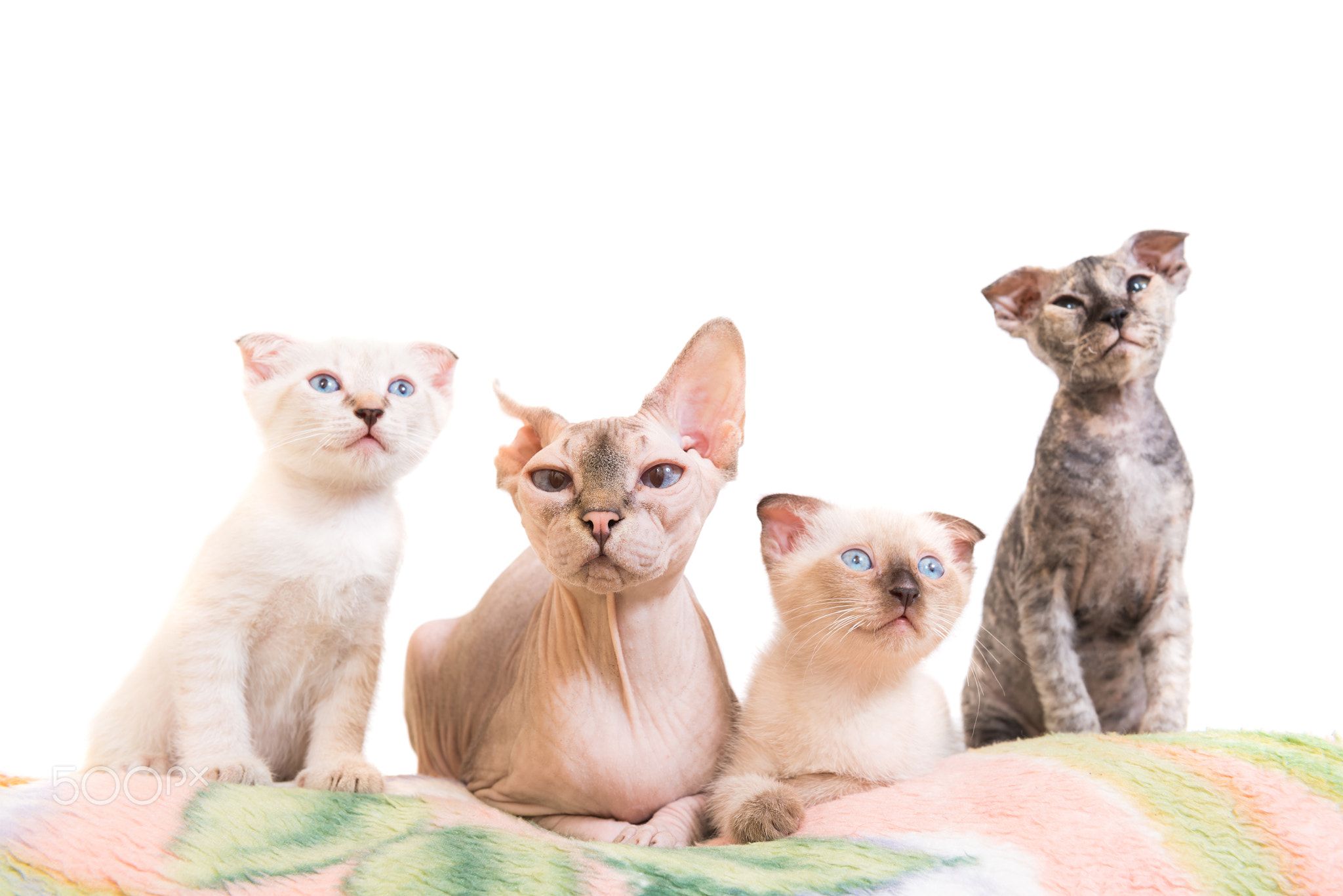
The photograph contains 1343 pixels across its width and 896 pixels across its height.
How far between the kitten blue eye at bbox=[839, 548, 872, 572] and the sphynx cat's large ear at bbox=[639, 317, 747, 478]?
201mm

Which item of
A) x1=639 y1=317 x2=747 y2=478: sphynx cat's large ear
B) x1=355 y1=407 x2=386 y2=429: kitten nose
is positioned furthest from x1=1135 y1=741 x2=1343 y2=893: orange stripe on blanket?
x1=355 y1=407 x2=386 y2=429: kitten nose

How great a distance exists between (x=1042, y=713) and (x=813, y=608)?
22.2 inches

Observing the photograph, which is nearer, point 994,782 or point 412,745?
point 994,782

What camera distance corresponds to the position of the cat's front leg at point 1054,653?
1.61 metres

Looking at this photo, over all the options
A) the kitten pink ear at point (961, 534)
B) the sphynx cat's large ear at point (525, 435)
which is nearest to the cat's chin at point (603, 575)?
the sphynx cat's large ear at point (525, 435)

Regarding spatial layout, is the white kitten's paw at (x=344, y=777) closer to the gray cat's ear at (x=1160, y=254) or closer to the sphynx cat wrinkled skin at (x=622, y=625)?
the sphynx cat wrinkled skin at (x=622, y=625)

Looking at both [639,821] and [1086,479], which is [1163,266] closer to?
[1086,479]

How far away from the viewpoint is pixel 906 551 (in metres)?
1.47

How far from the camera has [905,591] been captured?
1394mm

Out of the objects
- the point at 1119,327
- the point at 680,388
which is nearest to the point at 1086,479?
the point at 1119,327

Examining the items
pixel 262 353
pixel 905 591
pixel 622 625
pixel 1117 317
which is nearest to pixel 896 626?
pixel 905 591

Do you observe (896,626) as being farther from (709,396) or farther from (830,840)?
(709,396)

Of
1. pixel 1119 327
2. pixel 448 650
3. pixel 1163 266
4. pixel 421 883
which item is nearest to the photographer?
pixel 421 883

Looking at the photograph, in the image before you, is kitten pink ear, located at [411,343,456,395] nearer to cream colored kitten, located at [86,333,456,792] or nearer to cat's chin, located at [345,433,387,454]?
cream colored kitten, located at [86,333,456,792]
